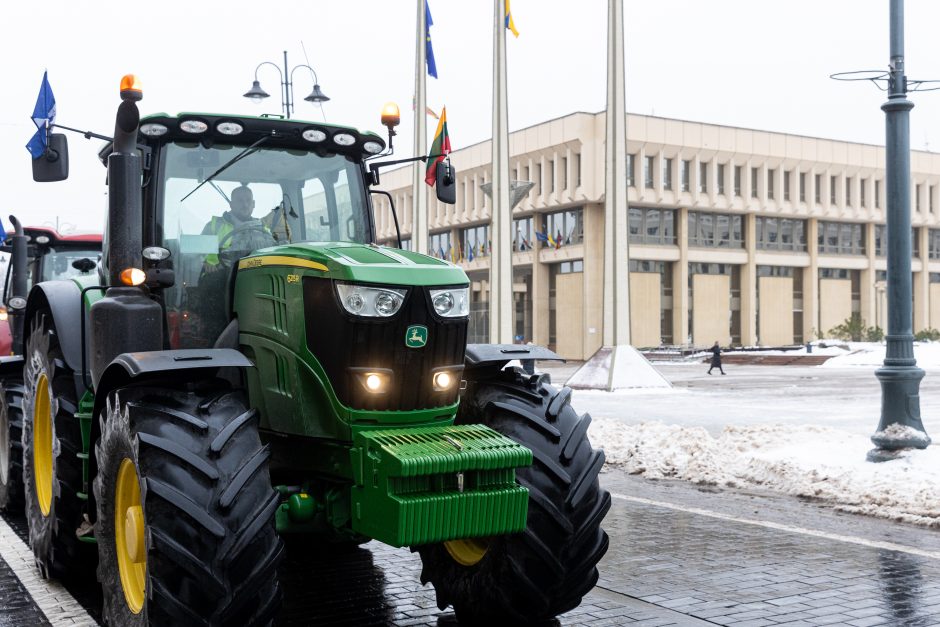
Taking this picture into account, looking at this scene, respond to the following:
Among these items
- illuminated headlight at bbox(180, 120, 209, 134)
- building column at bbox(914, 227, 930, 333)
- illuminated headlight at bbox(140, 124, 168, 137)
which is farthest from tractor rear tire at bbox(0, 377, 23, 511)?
building column at bbox(914, 227, 930, 333)

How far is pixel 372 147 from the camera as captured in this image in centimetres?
643

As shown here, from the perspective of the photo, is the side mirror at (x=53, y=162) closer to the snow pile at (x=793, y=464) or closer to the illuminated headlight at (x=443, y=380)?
the illuminated headlight at (x=443, y=380)

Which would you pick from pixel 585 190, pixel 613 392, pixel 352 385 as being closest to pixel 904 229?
pixel 352 385

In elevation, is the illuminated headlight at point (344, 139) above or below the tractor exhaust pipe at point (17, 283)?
above

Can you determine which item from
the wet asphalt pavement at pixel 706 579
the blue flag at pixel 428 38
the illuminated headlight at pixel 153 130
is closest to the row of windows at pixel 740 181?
the blue flag at pixel 428 38

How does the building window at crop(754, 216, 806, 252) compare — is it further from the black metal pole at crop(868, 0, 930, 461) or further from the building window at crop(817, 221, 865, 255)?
the black metal pole at crop(868, 0, 930, 461)

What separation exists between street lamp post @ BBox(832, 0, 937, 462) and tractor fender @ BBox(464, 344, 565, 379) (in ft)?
22.7

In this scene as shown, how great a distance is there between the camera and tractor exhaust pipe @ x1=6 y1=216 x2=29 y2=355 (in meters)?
10.3

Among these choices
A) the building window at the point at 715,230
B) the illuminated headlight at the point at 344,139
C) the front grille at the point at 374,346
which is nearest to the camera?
the front grille at the point at 374,346

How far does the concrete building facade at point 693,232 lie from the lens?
6456cm

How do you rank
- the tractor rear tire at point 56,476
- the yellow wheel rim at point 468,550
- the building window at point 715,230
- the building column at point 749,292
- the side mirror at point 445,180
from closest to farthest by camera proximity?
1. the yellow wheel rim at point 468,550
2. the tractor rear tire at point 56,476
3. the side mirror at point 445,180
4. the building window at point 715,230
5. the building column at point 749,292


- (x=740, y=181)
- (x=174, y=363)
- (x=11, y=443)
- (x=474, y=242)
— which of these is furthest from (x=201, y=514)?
(x=474, y=242)

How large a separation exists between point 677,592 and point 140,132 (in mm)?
4258

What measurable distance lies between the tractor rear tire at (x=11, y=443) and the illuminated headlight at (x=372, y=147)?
4079 mm
